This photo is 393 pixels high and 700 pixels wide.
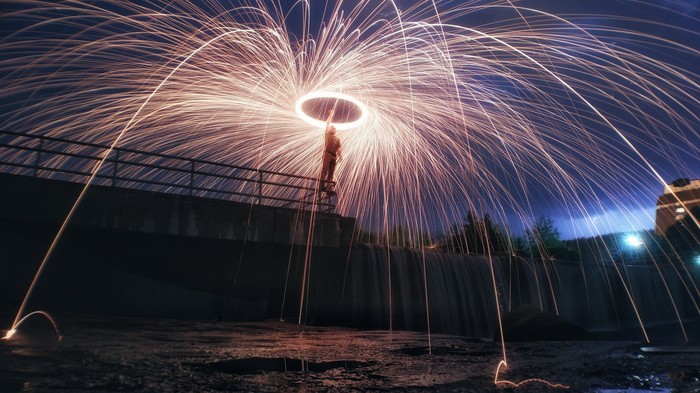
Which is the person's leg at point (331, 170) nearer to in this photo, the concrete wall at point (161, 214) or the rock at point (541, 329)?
the concrete wall at point (161, 214)

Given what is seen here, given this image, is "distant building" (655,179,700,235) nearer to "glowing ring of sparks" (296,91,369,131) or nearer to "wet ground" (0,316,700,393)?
"glowing ring of sparks" (296,91,369,131)

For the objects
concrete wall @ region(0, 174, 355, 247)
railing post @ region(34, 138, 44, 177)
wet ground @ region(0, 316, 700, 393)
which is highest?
railing post @ region(34, 138, 44, 177)

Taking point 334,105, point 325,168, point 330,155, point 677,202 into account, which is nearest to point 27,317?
point 325,168

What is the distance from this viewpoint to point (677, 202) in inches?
2157

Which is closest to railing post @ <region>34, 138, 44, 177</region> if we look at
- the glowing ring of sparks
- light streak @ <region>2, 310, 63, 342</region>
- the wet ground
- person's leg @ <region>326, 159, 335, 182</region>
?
light streak @ <region>2, 310, 63, 342</region>

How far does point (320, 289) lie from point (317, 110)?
6.16 m

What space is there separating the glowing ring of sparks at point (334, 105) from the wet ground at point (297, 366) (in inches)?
321

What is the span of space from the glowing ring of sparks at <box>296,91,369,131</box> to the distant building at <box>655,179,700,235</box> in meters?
51.0

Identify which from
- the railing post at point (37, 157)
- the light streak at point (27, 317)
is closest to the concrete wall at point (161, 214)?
the railing post at point (37, 157)

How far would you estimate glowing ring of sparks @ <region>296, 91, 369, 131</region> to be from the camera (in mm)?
13275

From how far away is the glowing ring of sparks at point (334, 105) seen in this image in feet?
43.6

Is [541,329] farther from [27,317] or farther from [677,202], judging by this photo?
[677,202]

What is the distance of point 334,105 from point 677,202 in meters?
59.0

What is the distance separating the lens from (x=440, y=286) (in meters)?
18.5
